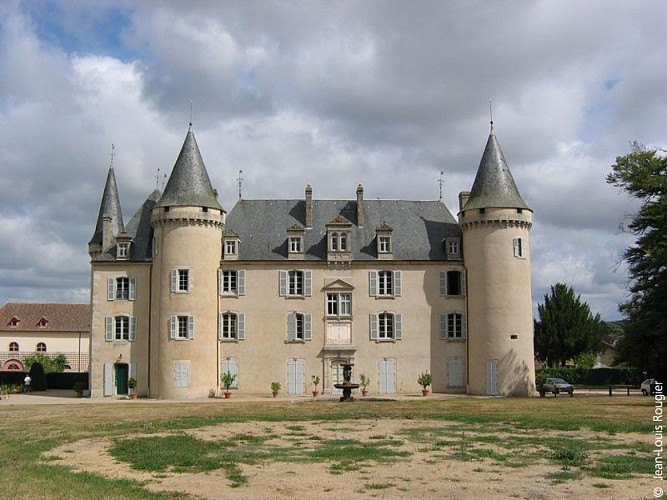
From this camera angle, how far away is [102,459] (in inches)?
612

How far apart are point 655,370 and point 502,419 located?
61.7 feet

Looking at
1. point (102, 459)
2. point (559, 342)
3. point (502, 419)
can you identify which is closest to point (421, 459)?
point (102, 459)

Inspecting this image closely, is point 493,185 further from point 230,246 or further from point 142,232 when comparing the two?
point 142,232

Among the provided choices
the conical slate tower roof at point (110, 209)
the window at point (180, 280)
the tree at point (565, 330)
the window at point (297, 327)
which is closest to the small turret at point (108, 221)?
the conical slate tower roof at point (110, 209)

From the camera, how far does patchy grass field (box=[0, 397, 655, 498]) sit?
1223 cm

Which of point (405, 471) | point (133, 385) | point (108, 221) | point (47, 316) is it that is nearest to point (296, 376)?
point (133, 385)

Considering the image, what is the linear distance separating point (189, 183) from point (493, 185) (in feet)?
53.0

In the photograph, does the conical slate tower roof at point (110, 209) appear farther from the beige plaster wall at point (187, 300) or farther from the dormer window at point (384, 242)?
the dormer window at point (384, 242)

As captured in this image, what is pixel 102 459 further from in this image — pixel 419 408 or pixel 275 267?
pixel 275 267

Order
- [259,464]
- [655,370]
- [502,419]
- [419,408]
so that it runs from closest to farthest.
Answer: [259,464] → [502,419] → [419,408] → [655,370]

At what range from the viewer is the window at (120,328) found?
1598 inches

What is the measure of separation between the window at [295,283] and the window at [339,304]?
1205mm

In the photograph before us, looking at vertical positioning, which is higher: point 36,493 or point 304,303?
point 304,303

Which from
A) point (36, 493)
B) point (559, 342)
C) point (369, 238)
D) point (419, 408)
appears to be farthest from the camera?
point (559, 342)
